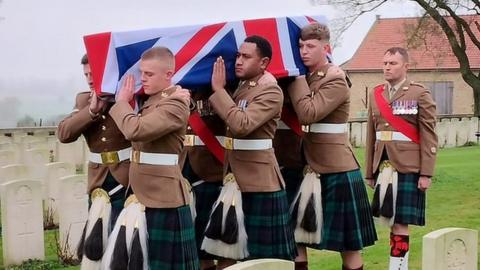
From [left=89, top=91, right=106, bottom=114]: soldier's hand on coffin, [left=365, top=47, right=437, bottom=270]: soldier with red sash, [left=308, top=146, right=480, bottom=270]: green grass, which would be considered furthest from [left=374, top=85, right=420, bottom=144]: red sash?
[left=89, top=91, right=106, bottom=114]: soldier's hand on coffin

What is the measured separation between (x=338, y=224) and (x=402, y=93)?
1.27 metres

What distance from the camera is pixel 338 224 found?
4.57 m

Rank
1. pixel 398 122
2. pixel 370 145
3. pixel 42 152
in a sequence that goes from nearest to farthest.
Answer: pixel 398 122 → pixel 370 145 → pixel 42 152

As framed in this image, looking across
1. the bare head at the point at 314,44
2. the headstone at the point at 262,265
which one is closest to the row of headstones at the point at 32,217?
the bare head at the point at 314,44

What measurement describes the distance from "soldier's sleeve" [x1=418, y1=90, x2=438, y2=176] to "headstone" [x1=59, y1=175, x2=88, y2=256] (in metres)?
3.07

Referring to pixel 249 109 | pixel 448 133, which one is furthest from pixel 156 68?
pixel 448 133

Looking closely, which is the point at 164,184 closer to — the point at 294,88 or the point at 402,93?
the point at 294,88

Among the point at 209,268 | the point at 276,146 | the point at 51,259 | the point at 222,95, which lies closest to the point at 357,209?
the point at 276,146

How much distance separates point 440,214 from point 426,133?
3.72 meters

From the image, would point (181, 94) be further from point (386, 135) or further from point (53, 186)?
point (53, 186)

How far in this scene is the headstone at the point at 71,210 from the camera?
20.8 feet

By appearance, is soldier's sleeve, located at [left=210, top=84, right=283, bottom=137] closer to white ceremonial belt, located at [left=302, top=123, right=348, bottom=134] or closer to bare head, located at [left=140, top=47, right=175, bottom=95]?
bare head, located at [left=140, top=47, right=175, bottom=95]

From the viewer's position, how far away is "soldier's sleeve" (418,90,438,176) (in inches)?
202

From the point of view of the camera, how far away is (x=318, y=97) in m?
4.33
